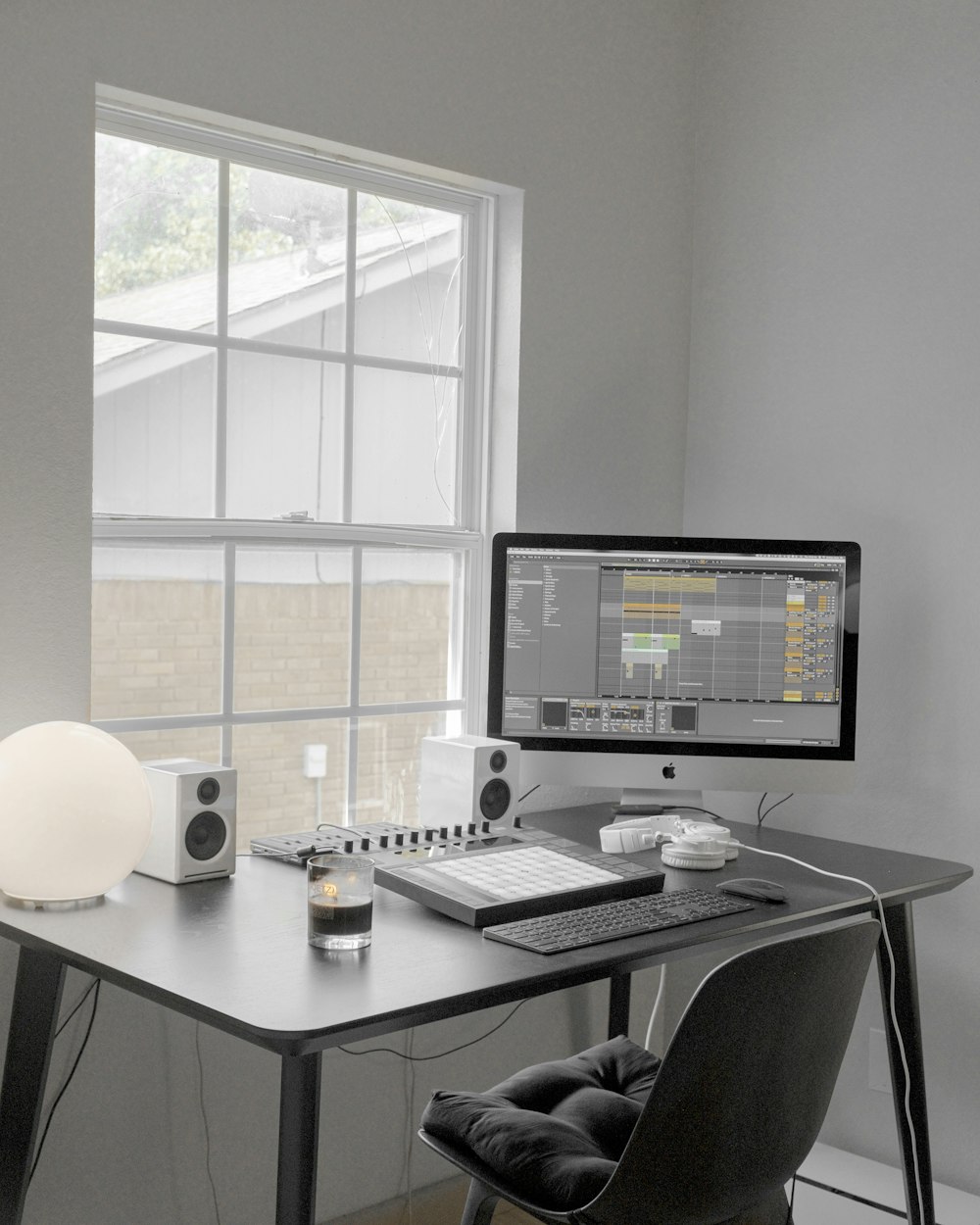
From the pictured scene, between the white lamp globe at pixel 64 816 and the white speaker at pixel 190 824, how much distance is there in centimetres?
8

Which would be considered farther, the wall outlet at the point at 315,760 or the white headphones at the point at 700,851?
the wall outlet at the point at 315,760

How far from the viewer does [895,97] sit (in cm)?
278

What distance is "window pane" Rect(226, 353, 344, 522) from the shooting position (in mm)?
2492

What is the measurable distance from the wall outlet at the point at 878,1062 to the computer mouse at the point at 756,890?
3.08 ft

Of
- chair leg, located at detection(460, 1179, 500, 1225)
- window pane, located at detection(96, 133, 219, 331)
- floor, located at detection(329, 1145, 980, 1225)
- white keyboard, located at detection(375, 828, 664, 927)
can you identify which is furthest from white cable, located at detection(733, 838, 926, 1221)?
window pane, located at detection(96, 133, 219, 331)

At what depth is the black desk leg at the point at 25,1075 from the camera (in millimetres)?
1950

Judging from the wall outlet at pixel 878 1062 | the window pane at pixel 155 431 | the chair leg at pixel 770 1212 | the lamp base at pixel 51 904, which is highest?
the window pane at pixel 155 431

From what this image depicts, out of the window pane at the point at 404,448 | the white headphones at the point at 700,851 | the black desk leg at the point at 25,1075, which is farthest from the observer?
the window pane at the point at 404,448

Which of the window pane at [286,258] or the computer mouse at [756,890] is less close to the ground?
the window pane at [286,258]

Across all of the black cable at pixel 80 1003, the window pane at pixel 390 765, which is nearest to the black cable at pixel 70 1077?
the black cable at pixel 80 1003

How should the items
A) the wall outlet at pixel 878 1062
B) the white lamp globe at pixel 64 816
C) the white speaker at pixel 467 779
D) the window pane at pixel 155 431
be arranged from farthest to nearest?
the wall outlet at pixel 878 1062
the white speaker at pixel 467 779
the window pane at pixel 155 431
the white lamp globe at pixel 64 816

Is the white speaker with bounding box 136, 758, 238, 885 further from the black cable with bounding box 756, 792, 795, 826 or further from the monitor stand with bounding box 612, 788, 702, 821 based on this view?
the black cable with bounding box 756, 792, 795, 826

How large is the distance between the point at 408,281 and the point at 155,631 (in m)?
0.91

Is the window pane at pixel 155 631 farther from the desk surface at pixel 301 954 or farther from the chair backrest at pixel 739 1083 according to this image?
the chair backrest at pixel 739 1083
